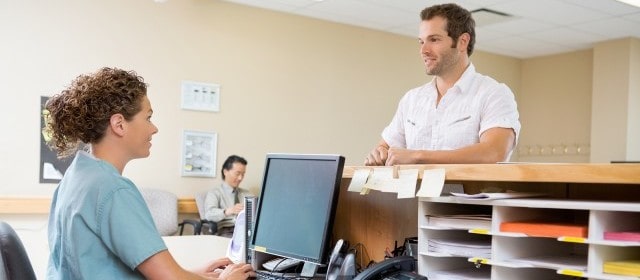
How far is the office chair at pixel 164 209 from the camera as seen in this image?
15.7 feet

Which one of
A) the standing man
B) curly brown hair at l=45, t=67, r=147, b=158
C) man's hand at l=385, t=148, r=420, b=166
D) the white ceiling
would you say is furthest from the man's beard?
the white ceiling

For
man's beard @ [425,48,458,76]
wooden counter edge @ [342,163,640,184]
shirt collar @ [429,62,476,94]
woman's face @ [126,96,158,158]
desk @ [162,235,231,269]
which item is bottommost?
desk @ [162,235,231,269]

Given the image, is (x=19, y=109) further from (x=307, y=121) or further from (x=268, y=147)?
(x=307, y=121)

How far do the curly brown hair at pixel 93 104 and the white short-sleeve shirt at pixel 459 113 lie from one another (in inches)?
37.6

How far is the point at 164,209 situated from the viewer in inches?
190

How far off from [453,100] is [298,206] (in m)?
0.64

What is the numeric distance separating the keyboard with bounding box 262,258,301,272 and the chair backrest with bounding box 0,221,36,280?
2.26 ft

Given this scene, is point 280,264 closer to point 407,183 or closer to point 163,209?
point 407,183

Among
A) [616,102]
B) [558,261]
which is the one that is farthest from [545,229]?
[616,102]

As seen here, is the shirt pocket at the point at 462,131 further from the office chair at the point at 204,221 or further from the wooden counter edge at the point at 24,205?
the wooden counter edge at the point at 24,205

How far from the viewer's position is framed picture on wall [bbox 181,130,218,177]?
16.8 ft

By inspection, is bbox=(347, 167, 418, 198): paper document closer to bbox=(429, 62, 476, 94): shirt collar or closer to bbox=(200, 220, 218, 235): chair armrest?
bbox=(429, 62, 476, 94): shirt collar

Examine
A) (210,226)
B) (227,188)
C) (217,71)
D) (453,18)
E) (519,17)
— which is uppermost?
(519,17)

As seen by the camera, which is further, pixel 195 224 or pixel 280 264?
pixel 195 224
